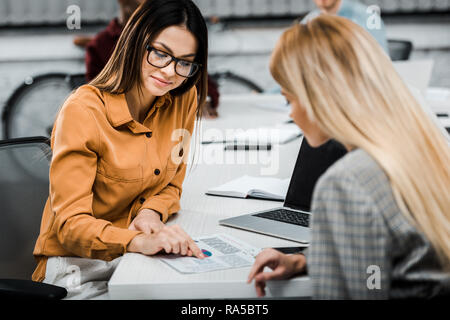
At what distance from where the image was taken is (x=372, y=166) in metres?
0.64

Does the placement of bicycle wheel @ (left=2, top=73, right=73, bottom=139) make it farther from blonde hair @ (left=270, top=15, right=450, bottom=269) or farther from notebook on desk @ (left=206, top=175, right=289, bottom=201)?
blonde hair @ (left=270, top=15, right=450, bottom=269)

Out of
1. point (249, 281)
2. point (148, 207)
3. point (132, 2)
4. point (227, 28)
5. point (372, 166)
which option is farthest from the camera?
point (227, 28)

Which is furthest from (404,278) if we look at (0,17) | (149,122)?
(0,17)

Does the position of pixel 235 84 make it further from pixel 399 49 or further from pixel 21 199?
pixel 21 199

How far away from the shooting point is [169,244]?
87 centimetres

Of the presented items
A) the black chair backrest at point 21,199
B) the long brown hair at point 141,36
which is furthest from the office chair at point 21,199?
the long brown hair at point 141,36

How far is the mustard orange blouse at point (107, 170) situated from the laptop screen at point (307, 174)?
0.94ft

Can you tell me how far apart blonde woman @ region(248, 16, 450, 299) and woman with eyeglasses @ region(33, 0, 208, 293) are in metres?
0.35

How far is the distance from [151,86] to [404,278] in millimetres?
689

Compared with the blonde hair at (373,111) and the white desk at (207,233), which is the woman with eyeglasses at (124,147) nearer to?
the white desk at (207,233)

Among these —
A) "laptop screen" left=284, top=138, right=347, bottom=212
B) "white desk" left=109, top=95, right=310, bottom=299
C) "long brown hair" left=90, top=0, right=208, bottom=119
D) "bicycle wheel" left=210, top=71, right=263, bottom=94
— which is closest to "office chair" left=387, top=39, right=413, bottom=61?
"bicycle wheel" left=210, top=71, right=263, bottom=94

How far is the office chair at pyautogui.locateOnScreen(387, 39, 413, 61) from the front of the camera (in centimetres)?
311

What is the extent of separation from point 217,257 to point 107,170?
364 mm
